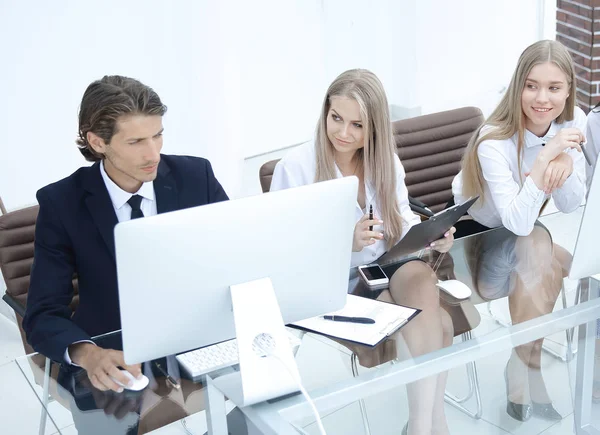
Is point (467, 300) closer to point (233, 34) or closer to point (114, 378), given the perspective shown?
point (114, 378)

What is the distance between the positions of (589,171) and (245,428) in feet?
5.77

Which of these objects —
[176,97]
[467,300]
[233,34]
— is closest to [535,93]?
[467,300]

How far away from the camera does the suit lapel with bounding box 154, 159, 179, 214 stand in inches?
84.9

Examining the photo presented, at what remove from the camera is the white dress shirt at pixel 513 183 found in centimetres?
239

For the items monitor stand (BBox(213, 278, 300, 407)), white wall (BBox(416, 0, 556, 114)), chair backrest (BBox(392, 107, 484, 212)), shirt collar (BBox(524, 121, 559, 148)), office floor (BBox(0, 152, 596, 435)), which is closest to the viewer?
monitor stand (BBox(213, 278, 300, 407))

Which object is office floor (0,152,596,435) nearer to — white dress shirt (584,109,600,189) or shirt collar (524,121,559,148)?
shirt collar (524,121,559,148)

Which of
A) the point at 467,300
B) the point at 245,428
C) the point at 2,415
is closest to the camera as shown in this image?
the point at 245,428

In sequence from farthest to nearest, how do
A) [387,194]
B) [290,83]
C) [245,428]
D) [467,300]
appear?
[290,83]
[387,194]
[467,300]
[245,428]

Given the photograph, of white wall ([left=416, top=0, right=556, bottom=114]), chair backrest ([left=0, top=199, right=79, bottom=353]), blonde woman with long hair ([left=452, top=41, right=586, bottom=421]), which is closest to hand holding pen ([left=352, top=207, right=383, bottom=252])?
blonde woman with long hair ([left=452, top=41, right=586, bottom=421])

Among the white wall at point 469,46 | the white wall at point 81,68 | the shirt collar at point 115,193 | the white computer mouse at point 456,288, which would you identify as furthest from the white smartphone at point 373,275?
the white wall at point 469,46

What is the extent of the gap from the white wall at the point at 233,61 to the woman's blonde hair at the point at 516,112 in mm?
2016

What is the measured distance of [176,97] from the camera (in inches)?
168

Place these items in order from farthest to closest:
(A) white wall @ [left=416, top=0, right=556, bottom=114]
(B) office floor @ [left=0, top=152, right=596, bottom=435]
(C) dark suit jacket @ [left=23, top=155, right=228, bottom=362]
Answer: (A) white wall @ [left=416, top=0, right=556, bottom=114] < (C) dark suit jacket @ [left=23, top=155, right=228, bottom=362] < (B) office floor @ [left=0, top=152, right=596, bottom=435]

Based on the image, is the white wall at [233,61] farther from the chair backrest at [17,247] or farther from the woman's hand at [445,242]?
the woman's hand at [445,242]
